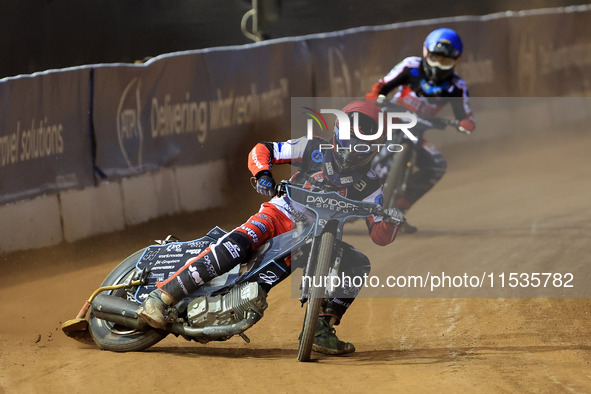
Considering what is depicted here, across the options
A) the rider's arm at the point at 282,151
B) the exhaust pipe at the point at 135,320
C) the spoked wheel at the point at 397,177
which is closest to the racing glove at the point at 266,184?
the rider's arm at the point at 282,151

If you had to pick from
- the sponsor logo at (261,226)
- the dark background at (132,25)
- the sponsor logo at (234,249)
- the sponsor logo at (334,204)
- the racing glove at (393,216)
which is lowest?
the sponsor logo at (234,249)

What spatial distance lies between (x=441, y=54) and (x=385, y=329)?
13.8 feet

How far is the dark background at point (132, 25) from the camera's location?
41.2 ft

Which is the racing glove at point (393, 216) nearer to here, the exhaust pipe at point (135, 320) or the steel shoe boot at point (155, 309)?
the exhaust pipe at point (135, 320)

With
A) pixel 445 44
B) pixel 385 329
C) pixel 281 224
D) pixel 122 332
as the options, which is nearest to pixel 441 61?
pixel 445 44

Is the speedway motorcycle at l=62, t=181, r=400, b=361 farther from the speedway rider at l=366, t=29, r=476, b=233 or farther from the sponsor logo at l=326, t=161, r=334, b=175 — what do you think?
the speedway rider at l=366, t=29, r=476, b=233

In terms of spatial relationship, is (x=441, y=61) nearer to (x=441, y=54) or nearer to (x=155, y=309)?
(x=441, y=54)

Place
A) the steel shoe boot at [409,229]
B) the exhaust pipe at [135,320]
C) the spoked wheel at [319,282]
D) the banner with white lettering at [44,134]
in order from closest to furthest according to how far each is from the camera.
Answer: the spoked wheel at [319,282] → the exhaust pipe at [135,320] → the banner with white lettering at [44,134] → the steel shoe boot at [409,229]

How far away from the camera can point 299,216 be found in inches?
255

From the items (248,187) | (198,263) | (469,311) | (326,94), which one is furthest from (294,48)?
(198,263)

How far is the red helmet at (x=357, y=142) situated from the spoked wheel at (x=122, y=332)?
67.8 inches

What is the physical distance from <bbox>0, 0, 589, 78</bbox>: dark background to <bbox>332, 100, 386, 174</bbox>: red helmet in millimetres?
7309

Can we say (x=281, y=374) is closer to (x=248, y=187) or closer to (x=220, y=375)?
(x=220, y=375)

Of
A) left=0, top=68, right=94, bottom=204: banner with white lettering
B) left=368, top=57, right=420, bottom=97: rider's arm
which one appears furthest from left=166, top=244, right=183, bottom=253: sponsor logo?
left=368, top=57, right=420, bottom=97: rider's arm
